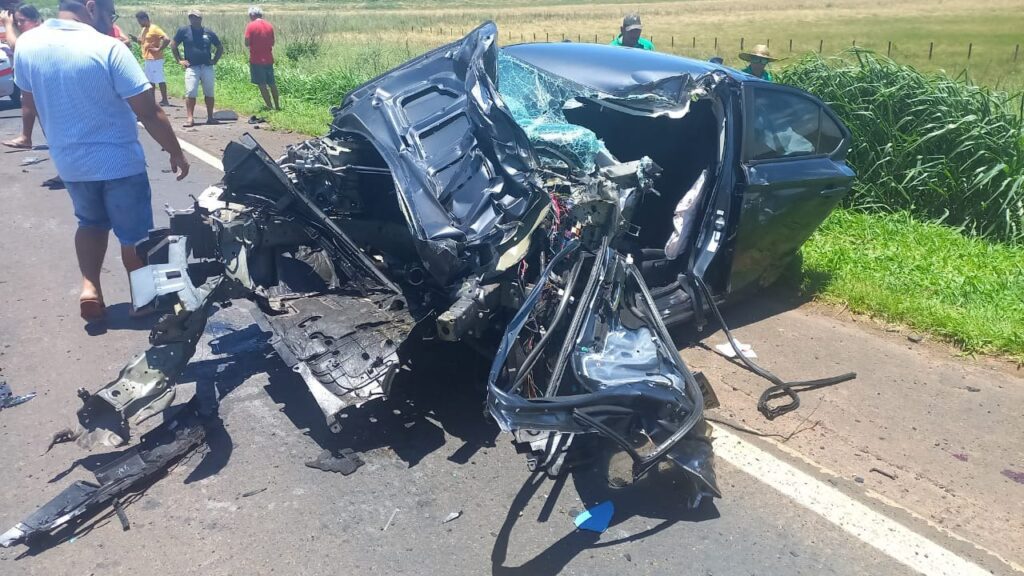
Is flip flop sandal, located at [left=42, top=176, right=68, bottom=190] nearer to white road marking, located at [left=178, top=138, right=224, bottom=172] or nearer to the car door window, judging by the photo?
white road marking, located at [left=178, top=138, right=224, bottom=172]

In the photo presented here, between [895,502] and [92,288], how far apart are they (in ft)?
15.0

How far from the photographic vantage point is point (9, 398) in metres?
3.85

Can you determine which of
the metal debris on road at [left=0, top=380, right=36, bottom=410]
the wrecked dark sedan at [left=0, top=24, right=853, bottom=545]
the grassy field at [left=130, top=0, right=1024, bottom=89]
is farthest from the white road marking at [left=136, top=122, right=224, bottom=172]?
the grassy field at [left=130, top=0, right=1024, bottom=89]

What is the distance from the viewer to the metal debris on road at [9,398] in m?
3.80

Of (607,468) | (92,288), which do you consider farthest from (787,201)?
(92,288)

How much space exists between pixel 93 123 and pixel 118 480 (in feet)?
7.52

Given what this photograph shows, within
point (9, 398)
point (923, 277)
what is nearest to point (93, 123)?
point (9, 398)

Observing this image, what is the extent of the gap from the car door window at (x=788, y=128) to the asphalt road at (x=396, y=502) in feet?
4.88

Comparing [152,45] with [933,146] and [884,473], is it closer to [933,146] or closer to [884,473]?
[933,146]

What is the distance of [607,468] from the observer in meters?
3.21

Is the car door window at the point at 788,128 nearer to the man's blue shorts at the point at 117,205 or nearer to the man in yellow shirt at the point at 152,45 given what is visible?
the man's blue shorts at the point at 117,205

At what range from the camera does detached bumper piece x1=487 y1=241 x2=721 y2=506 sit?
9.21 ft

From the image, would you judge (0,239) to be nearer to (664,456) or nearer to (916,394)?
(664,456)

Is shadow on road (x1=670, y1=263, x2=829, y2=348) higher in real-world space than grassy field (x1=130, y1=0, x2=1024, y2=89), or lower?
higher
